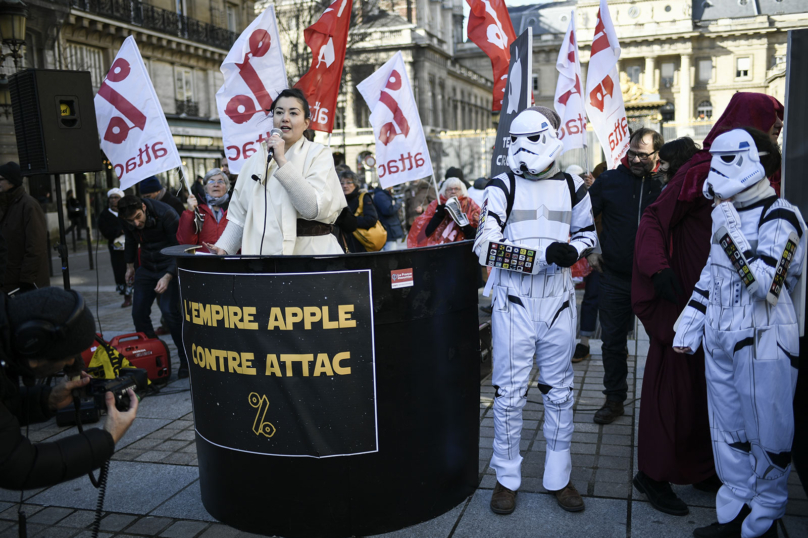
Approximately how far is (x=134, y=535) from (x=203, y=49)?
32.9m

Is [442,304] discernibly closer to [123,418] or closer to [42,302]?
[123,418]

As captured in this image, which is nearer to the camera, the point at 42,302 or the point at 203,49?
the point at 42,302

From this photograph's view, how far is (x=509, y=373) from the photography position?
3629 mm

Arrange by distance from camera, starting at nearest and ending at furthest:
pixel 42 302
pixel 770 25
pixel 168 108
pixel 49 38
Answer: pixel 42 302 < pixel 49 38 < pixel 168 108 < pixel 770 25

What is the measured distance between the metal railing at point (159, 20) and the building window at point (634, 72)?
58654 mm

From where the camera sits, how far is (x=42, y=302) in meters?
2.18

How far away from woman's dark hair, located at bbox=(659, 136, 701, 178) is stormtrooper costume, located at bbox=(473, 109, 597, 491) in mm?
825

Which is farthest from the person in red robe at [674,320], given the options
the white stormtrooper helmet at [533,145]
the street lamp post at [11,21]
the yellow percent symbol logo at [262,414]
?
the street lamp post at [11,21]

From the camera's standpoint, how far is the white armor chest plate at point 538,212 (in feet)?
12.0

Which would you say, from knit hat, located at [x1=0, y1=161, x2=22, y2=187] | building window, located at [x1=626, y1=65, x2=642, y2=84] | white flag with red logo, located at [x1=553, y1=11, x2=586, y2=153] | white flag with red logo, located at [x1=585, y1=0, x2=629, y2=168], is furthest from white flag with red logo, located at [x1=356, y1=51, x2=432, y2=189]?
building window, located at [x1=626, y1=65, x2=642, y2=84]

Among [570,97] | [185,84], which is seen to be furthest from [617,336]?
[185,84]

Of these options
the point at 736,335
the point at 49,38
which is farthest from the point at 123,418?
the point at 49,38

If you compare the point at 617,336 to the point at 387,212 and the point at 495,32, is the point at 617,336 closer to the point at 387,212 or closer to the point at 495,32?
the point at 495,32

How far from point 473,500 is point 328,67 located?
13.9 feet
